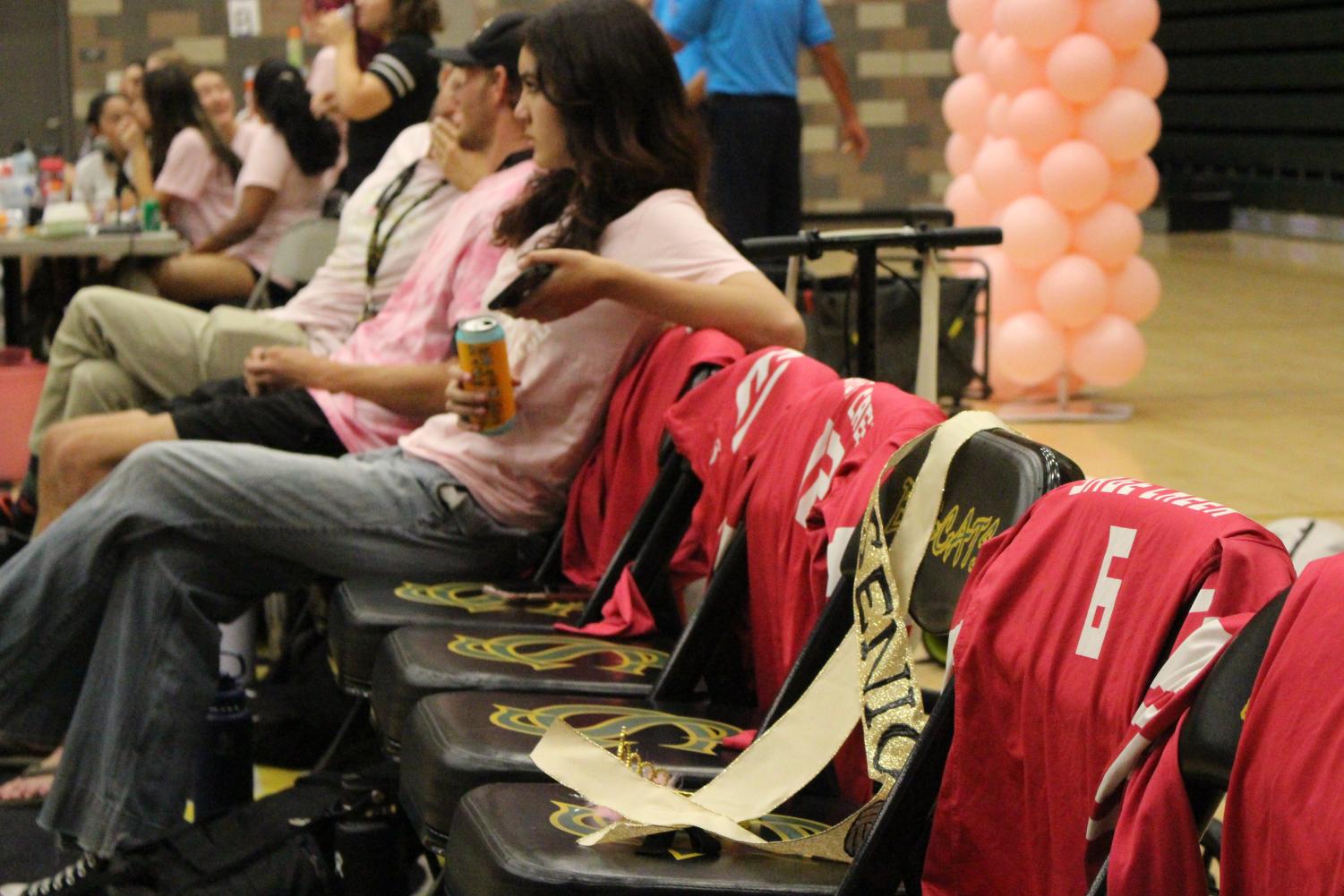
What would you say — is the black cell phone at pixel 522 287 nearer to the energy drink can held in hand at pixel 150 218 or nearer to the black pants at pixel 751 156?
the black pants at pixel 751 156

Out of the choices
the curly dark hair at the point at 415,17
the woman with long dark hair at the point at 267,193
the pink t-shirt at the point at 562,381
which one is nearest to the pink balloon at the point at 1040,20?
the curly dark hair at the point at 415,17

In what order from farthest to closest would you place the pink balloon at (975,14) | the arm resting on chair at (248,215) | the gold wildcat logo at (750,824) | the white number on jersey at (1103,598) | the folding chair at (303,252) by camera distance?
1. the pink balloon at (975,14)
2. the arm resting on chair at (248,215)
3. the folding chair at (303,252)
4. the gold wildcat logo at (750,824)
5. the white number on jersey at (1103,598)

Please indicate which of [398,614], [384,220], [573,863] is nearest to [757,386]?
[398,614]

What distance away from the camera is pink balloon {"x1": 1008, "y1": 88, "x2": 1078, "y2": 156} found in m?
5.43

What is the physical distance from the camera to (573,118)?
8.27ft

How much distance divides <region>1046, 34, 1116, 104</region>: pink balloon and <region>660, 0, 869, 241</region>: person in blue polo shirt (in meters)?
0.82

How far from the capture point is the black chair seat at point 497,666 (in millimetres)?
2078

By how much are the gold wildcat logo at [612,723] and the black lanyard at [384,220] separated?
1.67 m

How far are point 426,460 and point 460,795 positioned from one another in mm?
970

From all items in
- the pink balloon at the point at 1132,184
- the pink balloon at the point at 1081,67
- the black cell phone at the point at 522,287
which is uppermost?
the pink balloon at the point at 1081,67

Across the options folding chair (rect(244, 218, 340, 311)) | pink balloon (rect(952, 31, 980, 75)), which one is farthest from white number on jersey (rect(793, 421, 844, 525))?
pink balloon (rect(952, 31, 980, 75))

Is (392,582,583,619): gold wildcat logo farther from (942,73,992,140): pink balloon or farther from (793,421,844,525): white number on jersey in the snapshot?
(942,73,992,140): pink balloon

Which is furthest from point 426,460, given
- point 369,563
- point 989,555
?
point 989,555

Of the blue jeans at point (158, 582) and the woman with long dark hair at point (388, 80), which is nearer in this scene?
the blue jeans at point (158, 582)
